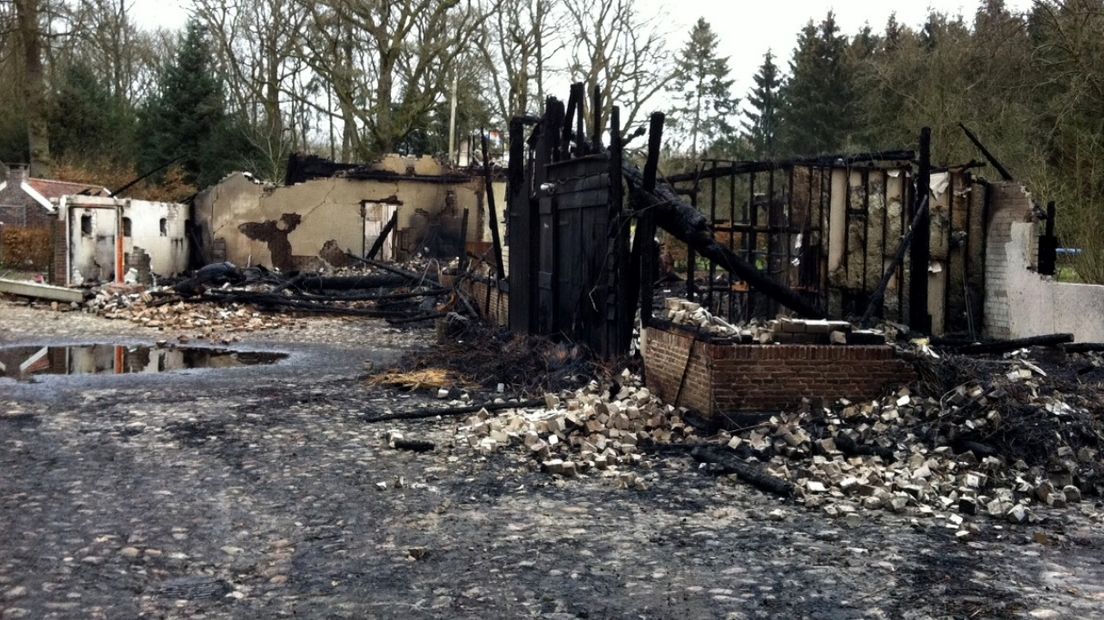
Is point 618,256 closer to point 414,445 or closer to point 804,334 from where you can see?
point 804,334

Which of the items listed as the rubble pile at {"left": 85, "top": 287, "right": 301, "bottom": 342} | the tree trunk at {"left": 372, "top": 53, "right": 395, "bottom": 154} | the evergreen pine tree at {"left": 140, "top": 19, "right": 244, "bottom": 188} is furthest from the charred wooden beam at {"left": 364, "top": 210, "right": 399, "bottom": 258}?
the evergreen pine tree at {"left": 140, "top": 19, "right": 244, "bottom": 188}

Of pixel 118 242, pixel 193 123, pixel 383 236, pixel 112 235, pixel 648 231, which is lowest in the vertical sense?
pixel 648 231

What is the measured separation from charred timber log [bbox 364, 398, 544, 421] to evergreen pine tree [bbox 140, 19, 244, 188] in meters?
35.6

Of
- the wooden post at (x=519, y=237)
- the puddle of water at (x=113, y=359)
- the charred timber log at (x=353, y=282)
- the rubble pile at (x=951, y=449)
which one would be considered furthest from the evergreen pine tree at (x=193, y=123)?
the rubble pile at (x=951, y=449)

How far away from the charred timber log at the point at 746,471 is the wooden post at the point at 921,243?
613cm

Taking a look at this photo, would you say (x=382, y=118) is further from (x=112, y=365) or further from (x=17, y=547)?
(x=17, y=547)

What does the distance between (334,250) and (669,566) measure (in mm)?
27096

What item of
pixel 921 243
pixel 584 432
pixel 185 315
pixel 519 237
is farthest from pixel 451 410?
pixel 185 315

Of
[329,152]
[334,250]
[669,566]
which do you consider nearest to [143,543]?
[669,566]

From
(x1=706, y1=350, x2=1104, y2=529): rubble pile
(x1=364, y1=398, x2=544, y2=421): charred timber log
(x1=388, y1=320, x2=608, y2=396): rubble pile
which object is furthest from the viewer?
(x1=388, y1=320, x2=608, y2=396): rubble pile

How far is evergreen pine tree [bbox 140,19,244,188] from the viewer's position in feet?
143

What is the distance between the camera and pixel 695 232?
1159 cm

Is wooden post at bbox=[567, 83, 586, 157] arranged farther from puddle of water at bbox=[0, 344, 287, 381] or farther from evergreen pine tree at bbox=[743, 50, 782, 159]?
evergreen pine tree at bbox=[743, 50, 782, 159]

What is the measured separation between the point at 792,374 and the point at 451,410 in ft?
11.8
